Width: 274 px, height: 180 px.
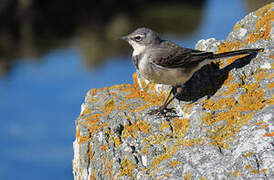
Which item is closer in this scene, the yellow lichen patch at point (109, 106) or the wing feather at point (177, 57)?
the wing feather at point (177, 57)

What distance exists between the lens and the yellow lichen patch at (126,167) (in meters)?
4.79

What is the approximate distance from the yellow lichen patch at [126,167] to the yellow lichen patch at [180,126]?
0.78m

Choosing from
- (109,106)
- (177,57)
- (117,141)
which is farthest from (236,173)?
(109,106)

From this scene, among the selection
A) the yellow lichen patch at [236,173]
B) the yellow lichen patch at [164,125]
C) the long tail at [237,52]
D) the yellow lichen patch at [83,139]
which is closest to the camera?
the yellow lichen patch at [236,173]

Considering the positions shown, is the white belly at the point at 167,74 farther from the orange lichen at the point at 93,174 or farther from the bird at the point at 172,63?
the orange lichen at the point at 93,174

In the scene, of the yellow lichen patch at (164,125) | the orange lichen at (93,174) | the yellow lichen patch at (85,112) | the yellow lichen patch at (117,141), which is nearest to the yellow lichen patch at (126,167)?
the yellow lichen patch at (117,141)

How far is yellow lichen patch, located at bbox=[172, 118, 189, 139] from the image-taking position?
5.20 metres

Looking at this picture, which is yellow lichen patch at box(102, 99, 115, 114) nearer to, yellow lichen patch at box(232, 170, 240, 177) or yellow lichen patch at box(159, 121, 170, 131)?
yellow lichen patch at box(159, 121, 170, 131)

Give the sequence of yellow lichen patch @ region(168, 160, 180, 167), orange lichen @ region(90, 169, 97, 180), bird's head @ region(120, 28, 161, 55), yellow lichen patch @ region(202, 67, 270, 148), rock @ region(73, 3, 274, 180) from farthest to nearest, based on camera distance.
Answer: bird's head @ region(120, 28, 161, 55) → orange lichen @ region(90, 169, 97, 180) → yellow lichen patch @ region(202, 67, 270, 148) → yellow lichen patch @ region(168, 160, 180, 167) → rock @ region(73, 3, 274, 180)

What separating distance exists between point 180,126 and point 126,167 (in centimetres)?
107

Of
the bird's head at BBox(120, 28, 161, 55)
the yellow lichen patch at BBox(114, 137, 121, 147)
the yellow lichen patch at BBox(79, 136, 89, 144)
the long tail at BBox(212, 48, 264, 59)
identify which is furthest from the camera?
the bird's head at BBox(120, 28, 161, 55)

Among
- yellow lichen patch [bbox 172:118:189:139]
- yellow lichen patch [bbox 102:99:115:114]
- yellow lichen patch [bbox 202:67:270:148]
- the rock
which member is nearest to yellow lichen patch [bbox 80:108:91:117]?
the rock

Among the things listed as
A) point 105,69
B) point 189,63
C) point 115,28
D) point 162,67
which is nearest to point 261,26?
point 189,63

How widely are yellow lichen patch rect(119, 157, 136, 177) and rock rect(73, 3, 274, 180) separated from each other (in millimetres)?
14
